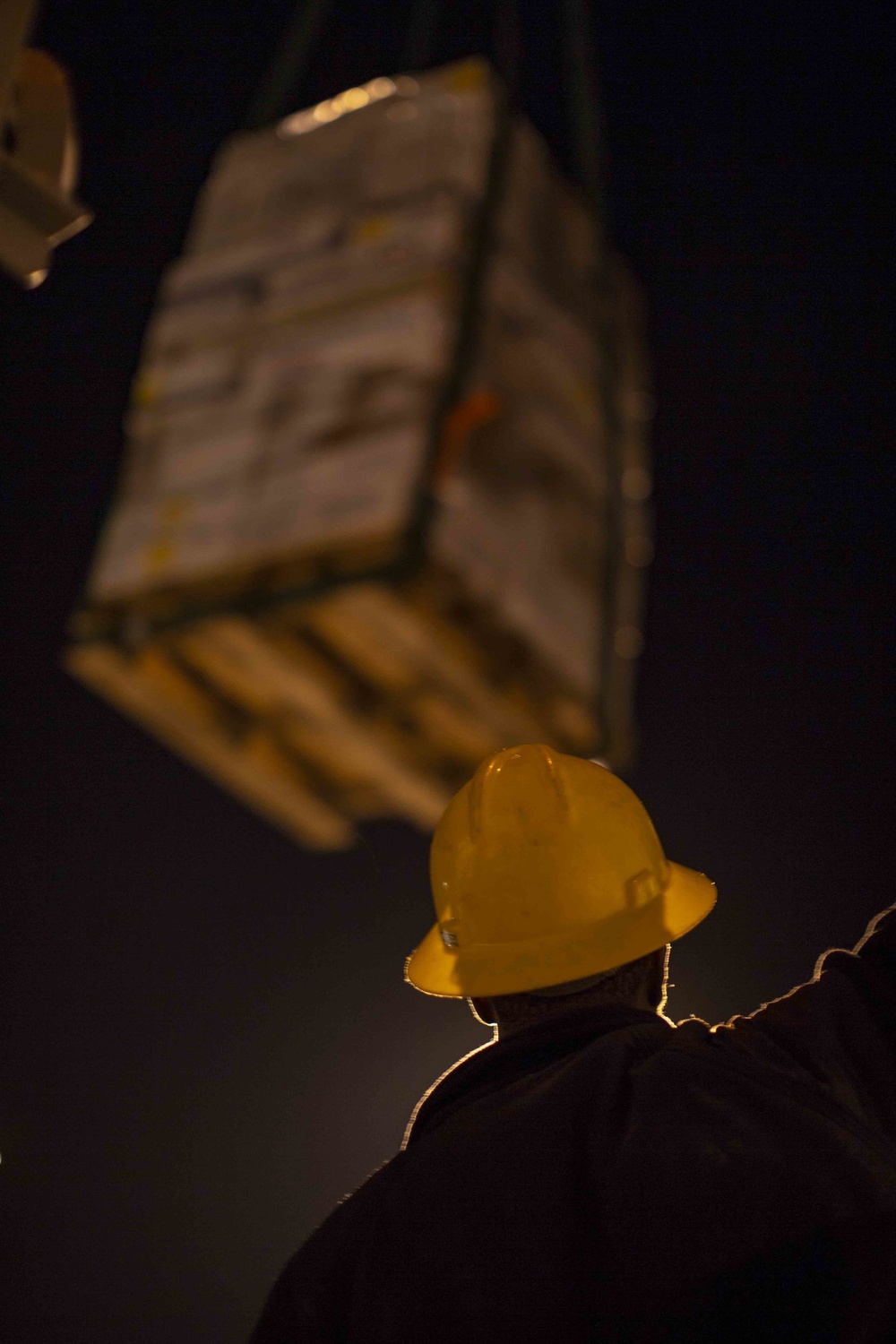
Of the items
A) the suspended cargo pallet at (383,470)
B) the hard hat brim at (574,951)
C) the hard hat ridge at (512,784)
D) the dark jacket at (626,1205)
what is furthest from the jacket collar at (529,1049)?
the suspended cargo pallet at (383,470)

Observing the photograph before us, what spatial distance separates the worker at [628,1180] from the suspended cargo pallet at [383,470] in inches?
96.0

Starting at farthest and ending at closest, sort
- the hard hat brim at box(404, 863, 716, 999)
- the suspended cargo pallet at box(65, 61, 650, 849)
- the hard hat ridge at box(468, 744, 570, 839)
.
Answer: the suspended cargo pallet at box(65, 61, 650, 849), the hard hat ridge at box(468, 744, 570, 839), the hard hat brim at box(404, 863, 716, 999)

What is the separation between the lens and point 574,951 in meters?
1.79

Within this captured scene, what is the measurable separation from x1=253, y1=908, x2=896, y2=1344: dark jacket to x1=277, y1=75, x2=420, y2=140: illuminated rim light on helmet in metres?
4.30

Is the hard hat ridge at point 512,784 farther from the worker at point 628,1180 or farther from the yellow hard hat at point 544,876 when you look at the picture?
the worker at point 628,1180

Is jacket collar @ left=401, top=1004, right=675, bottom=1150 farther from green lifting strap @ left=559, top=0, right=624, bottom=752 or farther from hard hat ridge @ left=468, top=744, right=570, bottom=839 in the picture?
green lifting strap @ left=559, top=0, right=624, bottom=752

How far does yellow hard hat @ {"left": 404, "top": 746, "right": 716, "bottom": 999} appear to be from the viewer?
1.85 m

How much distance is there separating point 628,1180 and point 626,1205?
23 millimetres

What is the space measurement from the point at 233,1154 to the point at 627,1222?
6.49 m

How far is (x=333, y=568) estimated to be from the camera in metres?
4.20

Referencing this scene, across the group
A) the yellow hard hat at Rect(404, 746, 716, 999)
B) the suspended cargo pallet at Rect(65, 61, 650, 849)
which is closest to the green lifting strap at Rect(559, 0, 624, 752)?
the suspended cargo pallet at Rect(65, 61, 650, 849)

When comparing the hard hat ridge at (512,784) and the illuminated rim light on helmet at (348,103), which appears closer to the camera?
the hard hat ridge at (512,784)

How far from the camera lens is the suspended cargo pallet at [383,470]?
422 centimetres

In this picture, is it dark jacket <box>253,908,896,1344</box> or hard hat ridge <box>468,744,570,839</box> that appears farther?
hard hat ridge <box>468,744,570,839</box>
